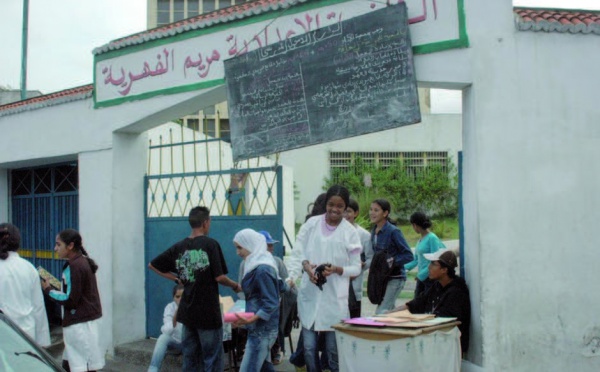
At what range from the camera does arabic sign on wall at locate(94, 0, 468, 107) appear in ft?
20.1

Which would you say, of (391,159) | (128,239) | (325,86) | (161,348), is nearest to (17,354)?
(161,348)

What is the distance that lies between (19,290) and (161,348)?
161 cm

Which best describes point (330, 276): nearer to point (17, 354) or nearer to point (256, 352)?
point (256, 352)

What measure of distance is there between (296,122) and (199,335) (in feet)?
7.32

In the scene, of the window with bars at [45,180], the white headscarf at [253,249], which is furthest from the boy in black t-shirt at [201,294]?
the window with bars at [45,180]

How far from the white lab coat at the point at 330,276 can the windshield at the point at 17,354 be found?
2594 millimetres

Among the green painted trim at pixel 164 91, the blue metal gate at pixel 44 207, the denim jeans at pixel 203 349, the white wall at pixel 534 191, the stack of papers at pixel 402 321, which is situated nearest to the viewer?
the stack of papers at pixel 402 321

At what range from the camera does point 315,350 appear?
233 inches

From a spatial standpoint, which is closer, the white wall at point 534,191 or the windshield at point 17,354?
the windshield at point 17,354

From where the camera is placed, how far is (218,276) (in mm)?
5961

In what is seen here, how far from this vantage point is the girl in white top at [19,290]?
5.79 metres

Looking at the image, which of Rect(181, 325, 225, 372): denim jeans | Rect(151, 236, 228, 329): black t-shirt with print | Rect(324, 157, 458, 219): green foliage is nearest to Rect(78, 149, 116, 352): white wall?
Rect(181, 325, 225, 372): denim jeans

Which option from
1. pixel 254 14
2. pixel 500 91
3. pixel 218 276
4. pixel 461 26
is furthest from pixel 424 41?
pixel 218 276

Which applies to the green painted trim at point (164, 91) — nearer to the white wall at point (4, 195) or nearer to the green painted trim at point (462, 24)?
the green painted trim at point (462, 24)
